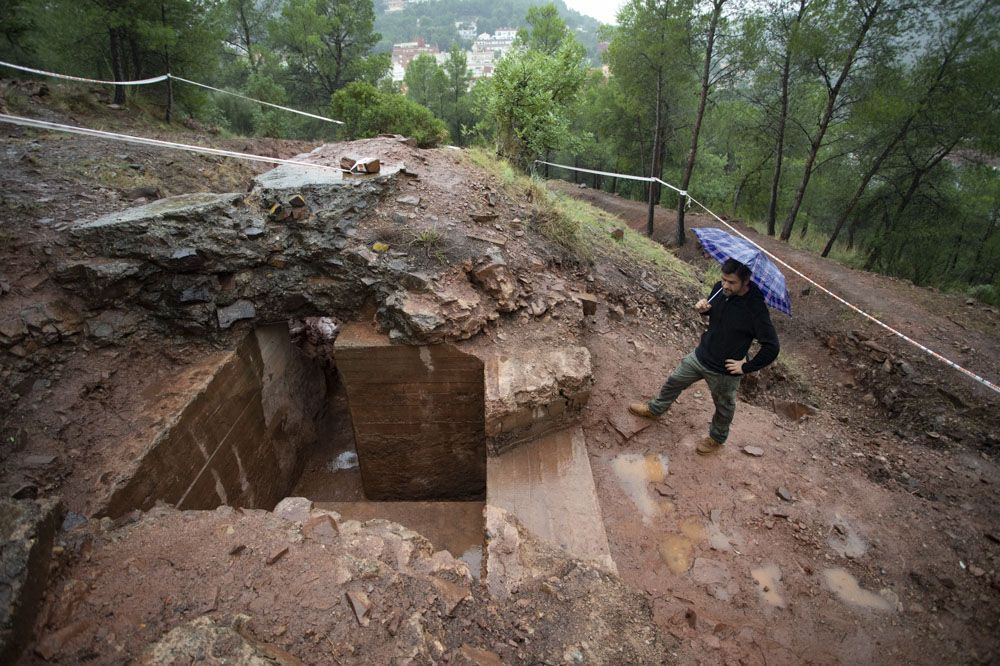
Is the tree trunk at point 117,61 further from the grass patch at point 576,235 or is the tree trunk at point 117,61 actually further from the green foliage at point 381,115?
the grass patch at point 576,235

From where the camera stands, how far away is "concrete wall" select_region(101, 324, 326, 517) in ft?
12.1

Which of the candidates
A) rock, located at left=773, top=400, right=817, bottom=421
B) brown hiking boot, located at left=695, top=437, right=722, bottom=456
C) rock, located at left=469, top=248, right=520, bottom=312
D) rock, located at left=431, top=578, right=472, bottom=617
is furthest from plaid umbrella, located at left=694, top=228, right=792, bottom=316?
rock, located at left=431, top=578, right=472, bottom=617

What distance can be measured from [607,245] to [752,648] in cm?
596

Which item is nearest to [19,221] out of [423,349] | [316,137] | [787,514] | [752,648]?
[423,349]

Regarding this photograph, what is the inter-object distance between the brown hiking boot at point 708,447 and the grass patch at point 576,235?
3123 mm

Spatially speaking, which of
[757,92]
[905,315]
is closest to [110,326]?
[905,315]

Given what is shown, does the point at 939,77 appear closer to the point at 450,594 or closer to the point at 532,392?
the point at 532,392

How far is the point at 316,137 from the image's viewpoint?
19375 millimetres

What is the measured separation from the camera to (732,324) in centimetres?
340

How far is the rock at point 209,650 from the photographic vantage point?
189 cm

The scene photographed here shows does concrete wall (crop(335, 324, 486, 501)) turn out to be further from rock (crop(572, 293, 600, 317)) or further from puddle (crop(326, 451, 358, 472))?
rock (crop(572, 293, 600, 317))

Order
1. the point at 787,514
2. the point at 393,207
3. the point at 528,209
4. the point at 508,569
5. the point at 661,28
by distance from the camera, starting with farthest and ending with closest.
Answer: the point at 661,28
the point at 528,209
the point at 393,207
the point at 787,514
the point at 508,569

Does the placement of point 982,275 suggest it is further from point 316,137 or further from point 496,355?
point 316,137

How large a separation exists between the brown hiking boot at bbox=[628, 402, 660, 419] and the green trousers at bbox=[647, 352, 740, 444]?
0.11 metres
